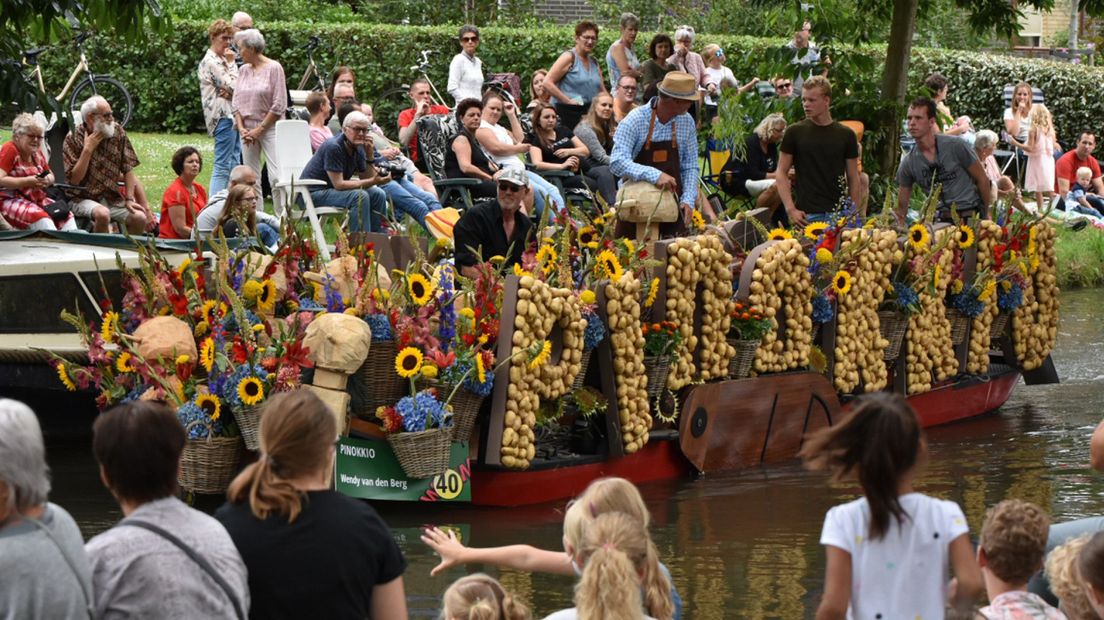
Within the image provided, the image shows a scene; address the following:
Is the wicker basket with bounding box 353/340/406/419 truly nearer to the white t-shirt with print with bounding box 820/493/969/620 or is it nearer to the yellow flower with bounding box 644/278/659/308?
the yellow flower with bounding box 644/278/659/308

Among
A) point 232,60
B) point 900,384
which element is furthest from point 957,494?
point 232,60

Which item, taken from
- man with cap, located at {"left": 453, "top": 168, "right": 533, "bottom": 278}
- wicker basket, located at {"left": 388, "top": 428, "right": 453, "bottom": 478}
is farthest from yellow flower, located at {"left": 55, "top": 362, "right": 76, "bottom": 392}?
man with cap, located at {"left": 453, "top": 168, "right": 533, "bottom": 278}

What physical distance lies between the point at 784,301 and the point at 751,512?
173 centimetres

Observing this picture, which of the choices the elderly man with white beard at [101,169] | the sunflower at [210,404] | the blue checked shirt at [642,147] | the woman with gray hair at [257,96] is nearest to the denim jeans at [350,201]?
the woman with gray hair at [257,96]

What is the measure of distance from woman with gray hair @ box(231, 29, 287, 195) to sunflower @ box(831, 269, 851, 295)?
5842 mm

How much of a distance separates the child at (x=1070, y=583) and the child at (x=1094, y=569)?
0.16ft

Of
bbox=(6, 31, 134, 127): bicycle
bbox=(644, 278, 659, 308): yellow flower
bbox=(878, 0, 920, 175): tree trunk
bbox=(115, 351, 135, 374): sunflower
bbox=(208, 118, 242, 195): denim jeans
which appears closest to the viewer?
bbox=(115, 351, 135, 374): sunflower

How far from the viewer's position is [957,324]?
12914 mm

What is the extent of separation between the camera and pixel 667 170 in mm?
12227

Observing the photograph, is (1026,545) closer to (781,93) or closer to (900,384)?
(900,384)

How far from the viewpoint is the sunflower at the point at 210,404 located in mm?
9016

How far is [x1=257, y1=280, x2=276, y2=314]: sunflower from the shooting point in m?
9.59

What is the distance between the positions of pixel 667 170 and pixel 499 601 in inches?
302

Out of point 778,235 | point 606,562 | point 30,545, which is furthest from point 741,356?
point 30,545
